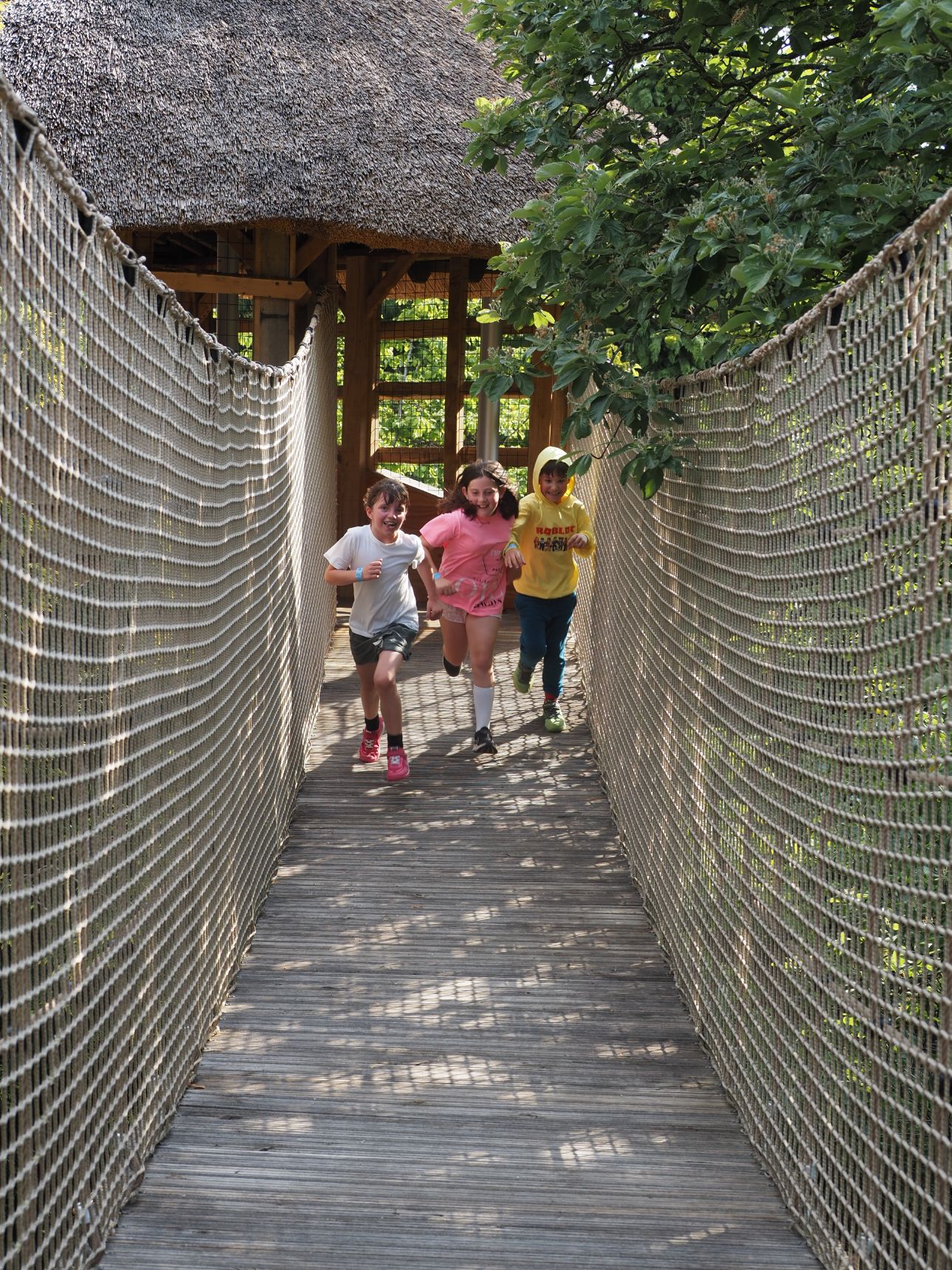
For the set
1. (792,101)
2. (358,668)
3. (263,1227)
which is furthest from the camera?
(358,668)

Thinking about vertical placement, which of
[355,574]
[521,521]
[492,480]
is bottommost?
[355,574]

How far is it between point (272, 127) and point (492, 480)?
297 cm

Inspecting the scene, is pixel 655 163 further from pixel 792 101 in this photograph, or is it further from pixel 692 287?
pixel 792 101

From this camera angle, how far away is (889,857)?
8.57 feet

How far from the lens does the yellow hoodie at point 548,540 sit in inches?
298

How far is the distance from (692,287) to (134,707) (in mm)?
2483

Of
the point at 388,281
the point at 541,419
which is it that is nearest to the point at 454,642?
the point at 541,419

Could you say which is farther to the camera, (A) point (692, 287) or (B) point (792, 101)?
(A) point (692, 287)

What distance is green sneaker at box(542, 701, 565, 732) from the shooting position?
780 cm

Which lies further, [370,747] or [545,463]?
[545,463]

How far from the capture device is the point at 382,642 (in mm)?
6922

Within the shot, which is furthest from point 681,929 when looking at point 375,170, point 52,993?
point 375,170

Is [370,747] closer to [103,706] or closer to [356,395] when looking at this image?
[103,706]

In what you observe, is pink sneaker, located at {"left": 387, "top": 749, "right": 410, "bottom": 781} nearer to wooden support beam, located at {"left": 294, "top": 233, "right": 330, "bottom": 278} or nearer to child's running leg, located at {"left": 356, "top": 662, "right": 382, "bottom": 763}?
child's running leg, located at {"left": 356, "top": 662, "right": 382, "bottom": 763}
